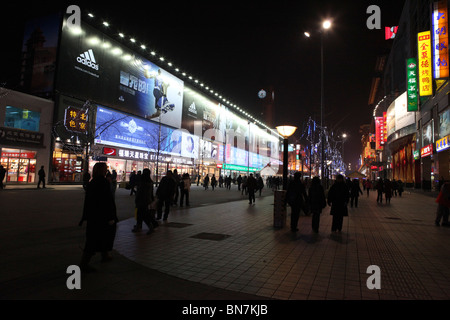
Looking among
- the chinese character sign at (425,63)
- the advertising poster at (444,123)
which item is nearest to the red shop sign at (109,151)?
the chinese character sign at (425,63)

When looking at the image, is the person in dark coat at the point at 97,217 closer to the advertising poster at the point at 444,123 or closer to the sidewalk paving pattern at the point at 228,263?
the sidewalk paving pattern at the point at 228,263

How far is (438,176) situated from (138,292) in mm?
32353

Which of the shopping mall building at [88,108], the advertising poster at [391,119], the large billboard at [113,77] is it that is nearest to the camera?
the shopping mall building at [88,108]

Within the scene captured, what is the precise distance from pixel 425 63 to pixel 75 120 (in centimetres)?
3338

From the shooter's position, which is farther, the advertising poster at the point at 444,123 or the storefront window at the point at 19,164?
the storefront window at the point at 19,164

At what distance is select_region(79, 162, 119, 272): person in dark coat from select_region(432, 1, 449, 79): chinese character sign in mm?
25945

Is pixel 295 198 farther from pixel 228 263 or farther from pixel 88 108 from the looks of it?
pixel 88 108

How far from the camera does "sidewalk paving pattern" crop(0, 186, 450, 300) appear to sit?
393cm

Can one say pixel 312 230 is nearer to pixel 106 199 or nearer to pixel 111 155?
pixel 106 199

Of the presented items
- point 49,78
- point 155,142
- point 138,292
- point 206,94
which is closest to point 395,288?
point 138,292

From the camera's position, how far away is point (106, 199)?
488 centimetres

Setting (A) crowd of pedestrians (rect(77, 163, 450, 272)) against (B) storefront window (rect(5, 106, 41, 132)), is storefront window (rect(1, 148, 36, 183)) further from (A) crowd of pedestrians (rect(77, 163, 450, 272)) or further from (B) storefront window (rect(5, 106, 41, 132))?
(A) crowd of pedestrians (rect(77, 163, 450, 272))

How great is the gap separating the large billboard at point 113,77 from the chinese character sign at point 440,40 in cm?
3210

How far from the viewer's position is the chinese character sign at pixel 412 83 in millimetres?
29567
